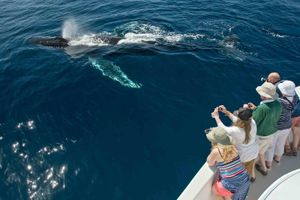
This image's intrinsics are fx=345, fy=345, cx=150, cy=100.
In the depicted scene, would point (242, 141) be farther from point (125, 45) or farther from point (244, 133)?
point (125, 45)

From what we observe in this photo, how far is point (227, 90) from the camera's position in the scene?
17.2 metres

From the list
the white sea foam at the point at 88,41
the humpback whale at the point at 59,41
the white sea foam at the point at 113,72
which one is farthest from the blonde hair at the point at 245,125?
the white sea foam at the point at 88,41

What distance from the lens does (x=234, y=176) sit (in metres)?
8.29

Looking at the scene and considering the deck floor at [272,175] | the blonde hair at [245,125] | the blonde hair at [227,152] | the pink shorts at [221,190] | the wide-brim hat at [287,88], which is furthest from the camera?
the deck floor at [272,175]

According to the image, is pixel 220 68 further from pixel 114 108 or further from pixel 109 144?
pixel 109 144

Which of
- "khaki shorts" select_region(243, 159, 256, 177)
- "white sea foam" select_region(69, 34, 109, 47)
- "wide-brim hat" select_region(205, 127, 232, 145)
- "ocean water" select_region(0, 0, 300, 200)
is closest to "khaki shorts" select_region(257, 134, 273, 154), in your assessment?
"khaki shorts" select_region(243, 159, 256, 177)

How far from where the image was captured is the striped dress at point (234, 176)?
27.1 ft

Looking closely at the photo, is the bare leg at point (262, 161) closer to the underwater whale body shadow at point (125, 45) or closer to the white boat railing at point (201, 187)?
the white boat railing at point (201, 187)

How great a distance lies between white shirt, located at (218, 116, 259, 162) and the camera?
842 centimetres

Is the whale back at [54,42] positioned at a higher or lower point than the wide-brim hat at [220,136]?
lower

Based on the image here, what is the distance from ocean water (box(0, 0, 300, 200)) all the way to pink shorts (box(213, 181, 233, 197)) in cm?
343

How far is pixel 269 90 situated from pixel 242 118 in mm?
1390

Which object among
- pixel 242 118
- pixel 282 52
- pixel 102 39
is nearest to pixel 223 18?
pixel 282 52

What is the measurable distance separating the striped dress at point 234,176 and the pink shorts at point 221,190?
3.6 inches
